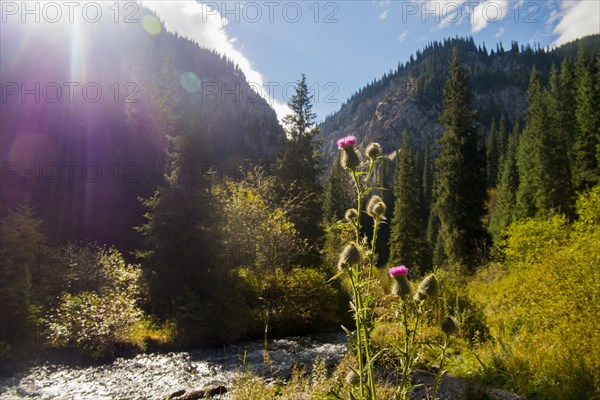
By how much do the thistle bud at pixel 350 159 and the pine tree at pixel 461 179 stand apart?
84.6 feet

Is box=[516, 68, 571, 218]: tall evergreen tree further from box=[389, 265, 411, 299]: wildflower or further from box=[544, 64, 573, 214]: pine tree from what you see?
box=[389, 265, 411, 299]: wildflower

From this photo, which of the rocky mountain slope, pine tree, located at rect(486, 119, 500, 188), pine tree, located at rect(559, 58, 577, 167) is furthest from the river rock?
the rocky mountain slope

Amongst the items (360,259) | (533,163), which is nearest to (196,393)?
(360,259)

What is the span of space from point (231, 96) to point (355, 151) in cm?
14082

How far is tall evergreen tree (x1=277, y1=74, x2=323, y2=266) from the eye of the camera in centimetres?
2272

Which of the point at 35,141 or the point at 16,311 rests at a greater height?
the point at 35,141

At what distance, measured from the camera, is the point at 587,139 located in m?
31.9

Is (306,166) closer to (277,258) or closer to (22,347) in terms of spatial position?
(277,258)

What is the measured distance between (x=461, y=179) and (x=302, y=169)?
41.5 feet

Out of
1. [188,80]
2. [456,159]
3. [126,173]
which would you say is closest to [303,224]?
[456,159]

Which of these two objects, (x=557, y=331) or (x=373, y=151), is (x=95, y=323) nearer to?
(x=373, y=151)

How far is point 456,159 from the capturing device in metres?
28.4

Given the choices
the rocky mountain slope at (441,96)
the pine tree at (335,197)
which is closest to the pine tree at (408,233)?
the pine tree at (335,197)

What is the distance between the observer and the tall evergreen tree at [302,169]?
2272 cm
